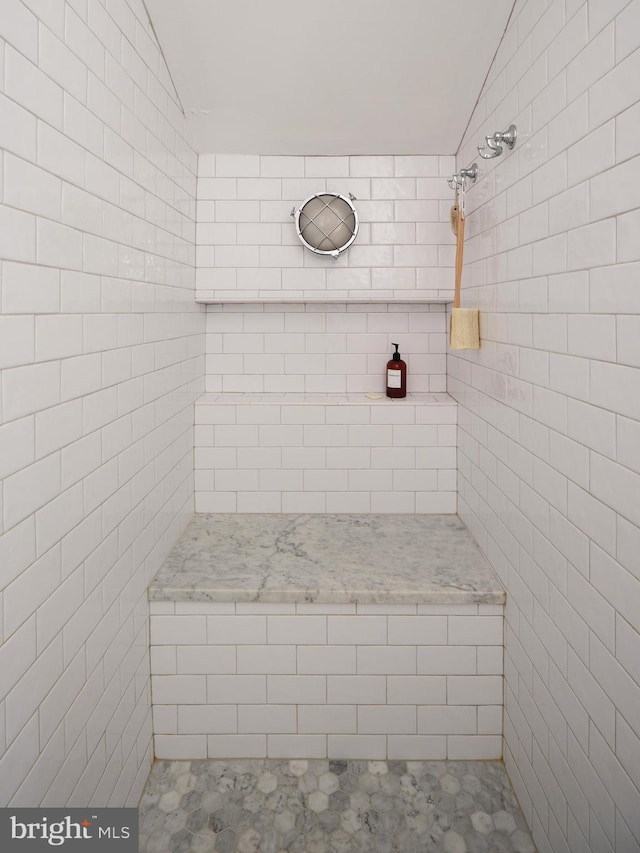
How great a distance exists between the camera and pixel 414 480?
2584mm

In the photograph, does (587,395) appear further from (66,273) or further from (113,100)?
(113,100)

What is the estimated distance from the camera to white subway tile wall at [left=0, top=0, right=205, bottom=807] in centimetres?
104

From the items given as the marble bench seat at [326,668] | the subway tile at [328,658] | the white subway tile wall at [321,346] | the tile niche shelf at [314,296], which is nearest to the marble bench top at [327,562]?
the marble bench seat at [326,668]

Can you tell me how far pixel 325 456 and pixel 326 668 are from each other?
0.93 metres

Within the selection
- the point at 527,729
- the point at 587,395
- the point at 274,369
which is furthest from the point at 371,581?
the point at 274,369

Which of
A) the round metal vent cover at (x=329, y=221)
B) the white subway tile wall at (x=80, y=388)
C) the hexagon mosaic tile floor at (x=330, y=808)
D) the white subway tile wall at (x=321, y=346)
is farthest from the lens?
the white subway tile wall at (x=321, y=346)

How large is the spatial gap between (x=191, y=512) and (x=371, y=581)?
3.08ft

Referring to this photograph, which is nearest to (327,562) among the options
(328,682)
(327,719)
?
(328,682)

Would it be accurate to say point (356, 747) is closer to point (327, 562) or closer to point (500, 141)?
point (327, 562)

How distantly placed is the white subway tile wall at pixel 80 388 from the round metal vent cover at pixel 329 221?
0.61 m

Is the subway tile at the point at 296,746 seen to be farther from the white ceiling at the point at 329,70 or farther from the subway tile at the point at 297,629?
the white ceiling at the point at 329,70

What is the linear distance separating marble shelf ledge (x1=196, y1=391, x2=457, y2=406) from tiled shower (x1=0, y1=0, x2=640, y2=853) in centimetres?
4

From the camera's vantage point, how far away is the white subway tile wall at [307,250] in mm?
2486

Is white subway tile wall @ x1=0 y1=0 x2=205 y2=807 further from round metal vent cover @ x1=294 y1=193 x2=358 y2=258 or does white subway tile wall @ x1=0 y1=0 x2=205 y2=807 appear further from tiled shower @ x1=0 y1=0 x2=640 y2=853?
round metal vent cover @ x1=294 y1=193 x2=358 y2=258
